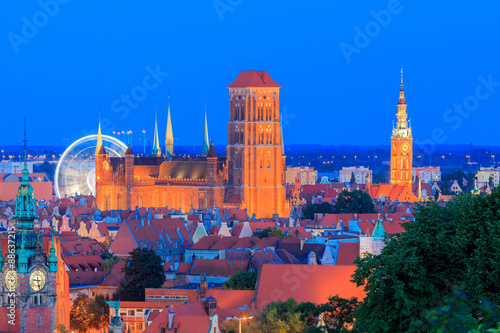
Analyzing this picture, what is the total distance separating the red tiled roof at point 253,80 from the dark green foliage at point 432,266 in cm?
8900

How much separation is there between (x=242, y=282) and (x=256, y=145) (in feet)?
231

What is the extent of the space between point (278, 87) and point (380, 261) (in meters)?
91.0

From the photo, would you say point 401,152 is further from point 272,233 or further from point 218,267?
point 218,267

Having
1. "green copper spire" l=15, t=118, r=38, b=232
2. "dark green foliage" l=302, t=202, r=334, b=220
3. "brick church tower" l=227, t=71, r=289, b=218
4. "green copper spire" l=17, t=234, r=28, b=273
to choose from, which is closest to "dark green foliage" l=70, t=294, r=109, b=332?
"green copper spire" l=15, t=118, r=38, b=232

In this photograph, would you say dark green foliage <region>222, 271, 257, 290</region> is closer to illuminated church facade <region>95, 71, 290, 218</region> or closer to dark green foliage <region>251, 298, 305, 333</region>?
dark green foliage <region>251, 298, 305, 333</region>

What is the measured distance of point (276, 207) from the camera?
122 m

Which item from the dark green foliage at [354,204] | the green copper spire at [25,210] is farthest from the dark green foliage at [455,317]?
the dark green foliage at [354,204]

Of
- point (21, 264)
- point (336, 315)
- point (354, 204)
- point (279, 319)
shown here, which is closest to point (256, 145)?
point (354, 204)

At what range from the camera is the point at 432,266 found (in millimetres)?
32875

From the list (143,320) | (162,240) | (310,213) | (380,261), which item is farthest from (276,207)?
(380,261)

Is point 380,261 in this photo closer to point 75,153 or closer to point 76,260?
point 76,260

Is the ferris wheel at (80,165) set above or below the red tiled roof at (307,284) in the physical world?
above

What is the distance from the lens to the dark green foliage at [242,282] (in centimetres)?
5182

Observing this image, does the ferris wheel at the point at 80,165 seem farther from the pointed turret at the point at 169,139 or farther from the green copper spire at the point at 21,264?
the green copper spire at the point at 21,264
